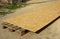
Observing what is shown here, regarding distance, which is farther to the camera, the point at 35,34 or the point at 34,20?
the point at 34,20

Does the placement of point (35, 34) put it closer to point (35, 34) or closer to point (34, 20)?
point (35, 34)

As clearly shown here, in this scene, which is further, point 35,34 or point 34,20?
point 34,20

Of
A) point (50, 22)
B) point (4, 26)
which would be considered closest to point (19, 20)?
point (4, 26)

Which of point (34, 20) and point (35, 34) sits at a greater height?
point (34, 20)

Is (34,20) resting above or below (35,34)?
above

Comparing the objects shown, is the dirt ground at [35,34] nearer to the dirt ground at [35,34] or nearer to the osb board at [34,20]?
the dirt ground at [35,34]

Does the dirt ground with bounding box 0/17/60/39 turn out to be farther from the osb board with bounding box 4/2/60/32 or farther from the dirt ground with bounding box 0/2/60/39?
the osb board with bounding box 4/2/60/32

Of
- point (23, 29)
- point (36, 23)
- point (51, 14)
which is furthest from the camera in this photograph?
point (51, 14)

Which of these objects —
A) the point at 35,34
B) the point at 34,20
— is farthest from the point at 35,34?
the point at 34,20

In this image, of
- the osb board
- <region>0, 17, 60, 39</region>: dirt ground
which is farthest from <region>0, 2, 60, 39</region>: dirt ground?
the osb board

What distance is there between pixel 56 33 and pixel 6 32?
6.25ft

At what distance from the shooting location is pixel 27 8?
7570mm

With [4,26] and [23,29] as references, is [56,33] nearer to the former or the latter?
[23,29]

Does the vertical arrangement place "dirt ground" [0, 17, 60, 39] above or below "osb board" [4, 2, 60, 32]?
below
